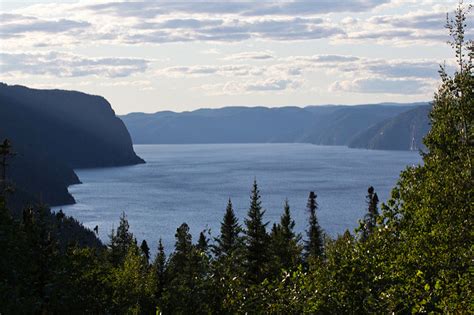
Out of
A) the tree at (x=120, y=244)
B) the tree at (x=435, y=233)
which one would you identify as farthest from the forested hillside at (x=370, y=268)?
the tree at (x=120, y=244)

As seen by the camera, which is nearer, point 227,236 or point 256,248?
point 256,248

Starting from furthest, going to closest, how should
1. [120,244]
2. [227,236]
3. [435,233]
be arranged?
1. [120,244]
2. [227,236]
3. [435,233]

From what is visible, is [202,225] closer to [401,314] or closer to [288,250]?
[288,250]

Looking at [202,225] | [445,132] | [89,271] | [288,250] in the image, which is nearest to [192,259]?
[89,271]

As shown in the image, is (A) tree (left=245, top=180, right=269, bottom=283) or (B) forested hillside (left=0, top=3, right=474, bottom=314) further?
(A) tree (left=245, top=180, right=269, bottom=283)

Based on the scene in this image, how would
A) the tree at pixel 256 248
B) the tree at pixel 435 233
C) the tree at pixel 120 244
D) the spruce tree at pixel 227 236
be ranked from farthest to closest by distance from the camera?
the tree at pixel 120 244 → the spruce tree at pixel 227 236 → the tree at pixel 256 248 → the tree at pixel 435 233

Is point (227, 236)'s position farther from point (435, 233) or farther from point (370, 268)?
point (435, 233)

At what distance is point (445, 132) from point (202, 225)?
525 feet

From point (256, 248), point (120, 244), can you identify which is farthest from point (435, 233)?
point (120, 244)

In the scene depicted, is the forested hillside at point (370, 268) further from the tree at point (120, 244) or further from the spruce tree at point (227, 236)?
the tree at point (120, 244)

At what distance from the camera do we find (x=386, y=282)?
65.9 ft

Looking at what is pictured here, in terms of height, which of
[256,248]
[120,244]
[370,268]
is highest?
[370,268]

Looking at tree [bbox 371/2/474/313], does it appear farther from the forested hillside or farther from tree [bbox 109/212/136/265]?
tree [bbox 109/212/136/265]

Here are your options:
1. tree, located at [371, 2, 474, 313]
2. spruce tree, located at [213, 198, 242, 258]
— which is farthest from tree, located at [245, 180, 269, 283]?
tree, located at [371, 2, 474, 313]
